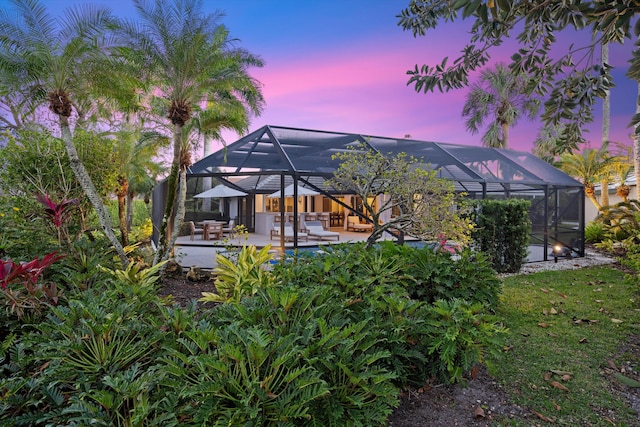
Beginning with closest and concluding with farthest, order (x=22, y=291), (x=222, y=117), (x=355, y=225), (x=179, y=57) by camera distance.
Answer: (x=22, y=291)
(x=179, y=57)
(x=222, y=117)
(x=355, y=225)

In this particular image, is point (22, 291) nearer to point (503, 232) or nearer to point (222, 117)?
point (222, 117)

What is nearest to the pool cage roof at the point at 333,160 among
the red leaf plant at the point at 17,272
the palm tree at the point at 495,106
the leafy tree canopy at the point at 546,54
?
the red leaf plant at the point at 17,272

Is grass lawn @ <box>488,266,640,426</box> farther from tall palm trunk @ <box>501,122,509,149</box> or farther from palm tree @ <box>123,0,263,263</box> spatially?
tall palm trunk @ <box>501,122,509,149</box>

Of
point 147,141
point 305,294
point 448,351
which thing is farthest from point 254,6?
point 448,351

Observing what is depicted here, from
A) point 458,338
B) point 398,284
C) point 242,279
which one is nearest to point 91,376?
point 242,279

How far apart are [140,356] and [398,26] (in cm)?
391

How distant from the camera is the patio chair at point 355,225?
18.0 meters

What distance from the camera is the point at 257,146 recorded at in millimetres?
10602

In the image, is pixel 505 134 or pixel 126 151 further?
pixel 505 134

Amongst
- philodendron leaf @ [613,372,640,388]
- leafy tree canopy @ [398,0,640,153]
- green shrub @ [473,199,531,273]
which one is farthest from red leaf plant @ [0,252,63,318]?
green shrub @ [473,199,531,273]

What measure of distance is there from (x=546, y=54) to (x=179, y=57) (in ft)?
21.0

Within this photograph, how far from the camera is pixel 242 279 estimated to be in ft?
15.5

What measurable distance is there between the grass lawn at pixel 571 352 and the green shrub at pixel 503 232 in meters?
1.72

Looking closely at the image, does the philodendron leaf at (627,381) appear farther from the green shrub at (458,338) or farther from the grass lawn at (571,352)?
the green shrub at (458,338)
